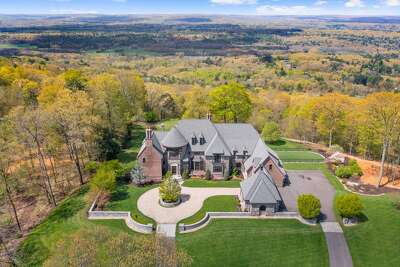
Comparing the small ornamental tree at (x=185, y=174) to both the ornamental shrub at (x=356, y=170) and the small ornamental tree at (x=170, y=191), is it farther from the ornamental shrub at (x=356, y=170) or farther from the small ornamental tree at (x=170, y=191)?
the ornamental shrub at (x=356, y=170)

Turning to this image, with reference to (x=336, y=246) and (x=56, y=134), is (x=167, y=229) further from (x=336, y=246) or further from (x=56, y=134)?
(x=56, y=134)

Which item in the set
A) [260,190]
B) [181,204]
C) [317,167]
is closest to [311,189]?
[317,167]

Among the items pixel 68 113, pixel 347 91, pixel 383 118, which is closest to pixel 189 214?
pixel 68 113

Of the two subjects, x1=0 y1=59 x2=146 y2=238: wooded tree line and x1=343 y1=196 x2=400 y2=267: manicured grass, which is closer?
x1=343 y1=196 x2=400 y2=267: manicured grass

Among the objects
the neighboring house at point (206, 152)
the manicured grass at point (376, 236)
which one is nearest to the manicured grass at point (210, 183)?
the neighboring house at point (206, 152)

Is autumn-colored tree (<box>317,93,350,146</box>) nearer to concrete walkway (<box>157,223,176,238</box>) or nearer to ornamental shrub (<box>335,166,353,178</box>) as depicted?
ornamental shrub (<box>335,166,353,178</box>)

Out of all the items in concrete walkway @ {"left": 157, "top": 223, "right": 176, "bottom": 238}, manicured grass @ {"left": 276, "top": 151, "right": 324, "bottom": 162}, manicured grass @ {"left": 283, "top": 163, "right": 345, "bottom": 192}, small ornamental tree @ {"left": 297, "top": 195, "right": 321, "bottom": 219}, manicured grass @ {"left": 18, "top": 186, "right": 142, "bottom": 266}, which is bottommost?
manicured grass @ {"left": 276, "top": 151, "right": 324, "bottom": 162}

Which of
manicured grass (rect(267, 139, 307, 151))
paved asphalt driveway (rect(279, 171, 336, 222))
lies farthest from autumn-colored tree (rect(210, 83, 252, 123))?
paved asphalt driveway (rect(279, 171, 336, 222))
